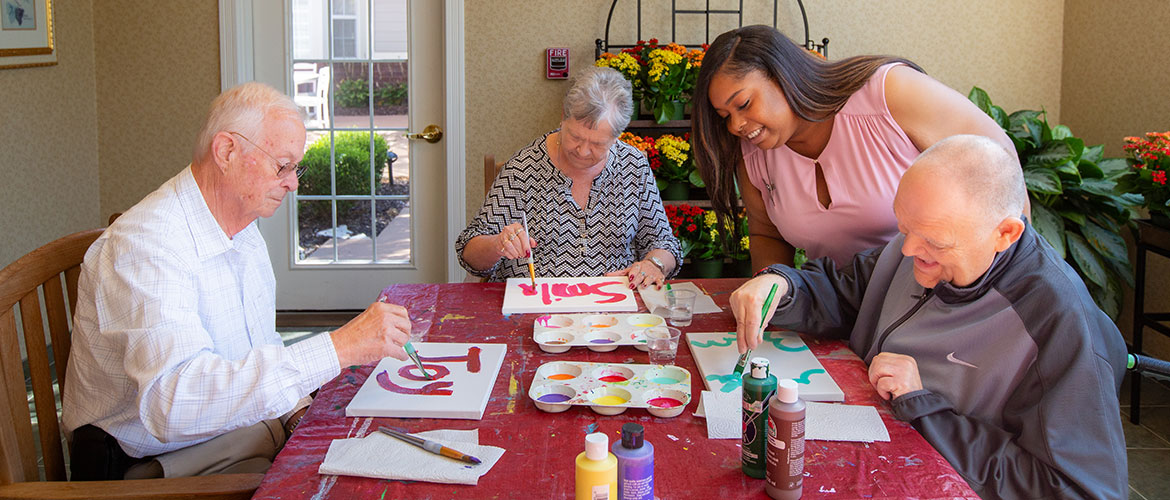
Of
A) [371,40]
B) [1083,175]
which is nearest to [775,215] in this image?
[1083,175]

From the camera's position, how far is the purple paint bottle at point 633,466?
1.14 metres

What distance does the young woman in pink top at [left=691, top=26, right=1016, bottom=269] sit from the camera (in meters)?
2.12

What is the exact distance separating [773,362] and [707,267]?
2.26 m

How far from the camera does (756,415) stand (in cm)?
130

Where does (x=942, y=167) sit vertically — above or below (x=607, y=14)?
below

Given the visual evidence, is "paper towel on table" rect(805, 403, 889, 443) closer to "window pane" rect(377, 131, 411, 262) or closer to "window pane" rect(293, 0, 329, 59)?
"window pane" rect(377, 131, 411, 262)

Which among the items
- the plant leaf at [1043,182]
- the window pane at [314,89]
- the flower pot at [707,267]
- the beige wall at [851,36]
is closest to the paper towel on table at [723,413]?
the flower pot at [707,267]

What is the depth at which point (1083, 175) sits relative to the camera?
3.76 metres

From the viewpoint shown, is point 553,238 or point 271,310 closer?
point 271,310

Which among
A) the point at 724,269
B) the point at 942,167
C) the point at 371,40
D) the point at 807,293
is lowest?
the point at 724,269

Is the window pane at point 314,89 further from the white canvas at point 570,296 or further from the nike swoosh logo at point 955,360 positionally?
the nike swoosh logo at point 955,360

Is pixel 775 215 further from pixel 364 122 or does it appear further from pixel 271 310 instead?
pixel 364 122

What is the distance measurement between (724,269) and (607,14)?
1393 mm

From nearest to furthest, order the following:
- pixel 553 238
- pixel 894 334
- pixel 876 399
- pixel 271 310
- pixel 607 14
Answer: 1. pixel 876 399
2. pixel 894 334
3. pixel 271 310
4. pixel 553 238
5. pixel 607 14
